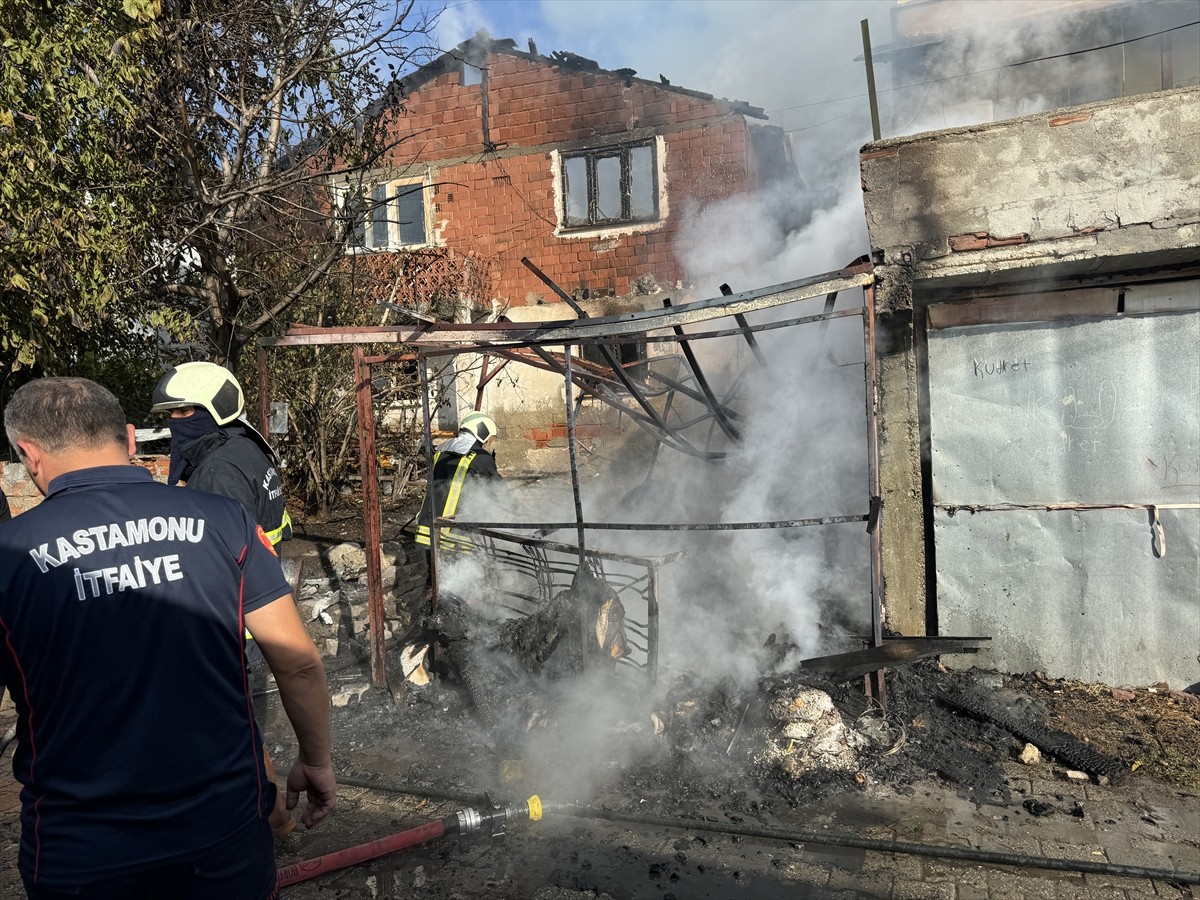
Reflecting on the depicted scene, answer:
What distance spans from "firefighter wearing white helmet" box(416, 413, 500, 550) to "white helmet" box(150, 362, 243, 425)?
226cm

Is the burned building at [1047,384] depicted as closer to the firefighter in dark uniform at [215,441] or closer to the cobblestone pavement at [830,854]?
the cobblestone pavement at [830,854]

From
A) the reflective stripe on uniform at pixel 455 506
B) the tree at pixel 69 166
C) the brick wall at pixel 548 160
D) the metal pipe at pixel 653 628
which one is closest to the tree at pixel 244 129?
the tree at pixel 69 166

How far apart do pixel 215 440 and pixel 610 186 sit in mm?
11400

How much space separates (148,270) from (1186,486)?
8.11 m

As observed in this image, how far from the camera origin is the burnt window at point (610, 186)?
45.7ft

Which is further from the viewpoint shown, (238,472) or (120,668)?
(238,472)

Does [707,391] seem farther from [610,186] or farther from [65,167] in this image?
[610,186]

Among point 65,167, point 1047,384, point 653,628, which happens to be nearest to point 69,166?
point 65,167

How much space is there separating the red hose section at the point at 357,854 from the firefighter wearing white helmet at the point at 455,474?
276 centimetres

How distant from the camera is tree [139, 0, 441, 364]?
6516 mm

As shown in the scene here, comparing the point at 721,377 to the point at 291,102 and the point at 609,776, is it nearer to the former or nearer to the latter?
the point at 291,102

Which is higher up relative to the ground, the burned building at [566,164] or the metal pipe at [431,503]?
the burned building at [566,164]

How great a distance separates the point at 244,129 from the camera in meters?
6.82

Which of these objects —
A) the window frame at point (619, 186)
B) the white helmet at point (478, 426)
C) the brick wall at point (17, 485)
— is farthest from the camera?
the window frame at point (619, 186)
